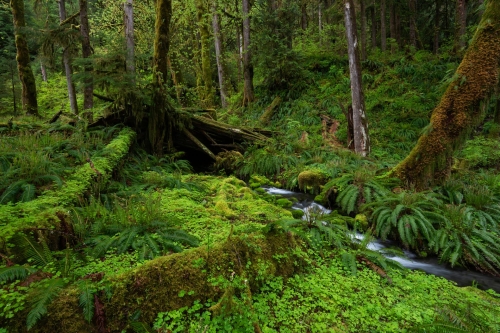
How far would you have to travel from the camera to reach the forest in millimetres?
2607

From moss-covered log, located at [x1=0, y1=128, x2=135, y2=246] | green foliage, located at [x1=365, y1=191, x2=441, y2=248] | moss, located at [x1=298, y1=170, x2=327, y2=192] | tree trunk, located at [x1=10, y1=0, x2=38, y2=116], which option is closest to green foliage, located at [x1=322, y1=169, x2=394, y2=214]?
green foliage, located at [x1=365, y1=191, x2=441, y2=248]

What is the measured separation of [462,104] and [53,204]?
841 centimetres

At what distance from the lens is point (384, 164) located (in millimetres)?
10023

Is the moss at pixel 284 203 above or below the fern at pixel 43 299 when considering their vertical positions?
below

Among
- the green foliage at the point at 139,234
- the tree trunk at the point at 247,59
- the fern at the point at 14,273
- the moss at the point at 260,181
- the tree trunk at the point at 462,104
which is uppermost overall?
the tree trunk at the point at 247,59

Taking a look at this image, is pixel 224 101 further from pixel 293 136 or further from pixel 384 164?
pixel 384 164

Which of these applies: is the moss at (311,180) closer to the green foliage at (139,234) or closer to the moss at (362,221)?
the moss at (362,221)

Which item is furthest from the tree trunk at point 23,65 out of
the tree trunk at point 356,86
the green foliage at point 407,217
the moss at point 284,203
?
the green foliage at point 407,217

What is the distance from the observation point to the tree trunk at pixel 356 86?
35.3 feet

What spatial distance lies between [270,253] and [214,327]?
1247 mm

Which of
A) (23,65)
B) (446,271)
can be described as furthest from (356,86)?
(23,65)

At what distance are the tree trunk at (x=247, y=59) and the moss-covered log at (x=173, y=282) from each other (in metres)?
15.7

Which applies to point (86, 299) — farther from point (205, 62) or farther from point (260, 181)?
point (205, 62)

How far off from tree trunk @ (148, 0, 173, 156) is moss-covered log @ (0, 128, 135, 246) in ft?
11.0
